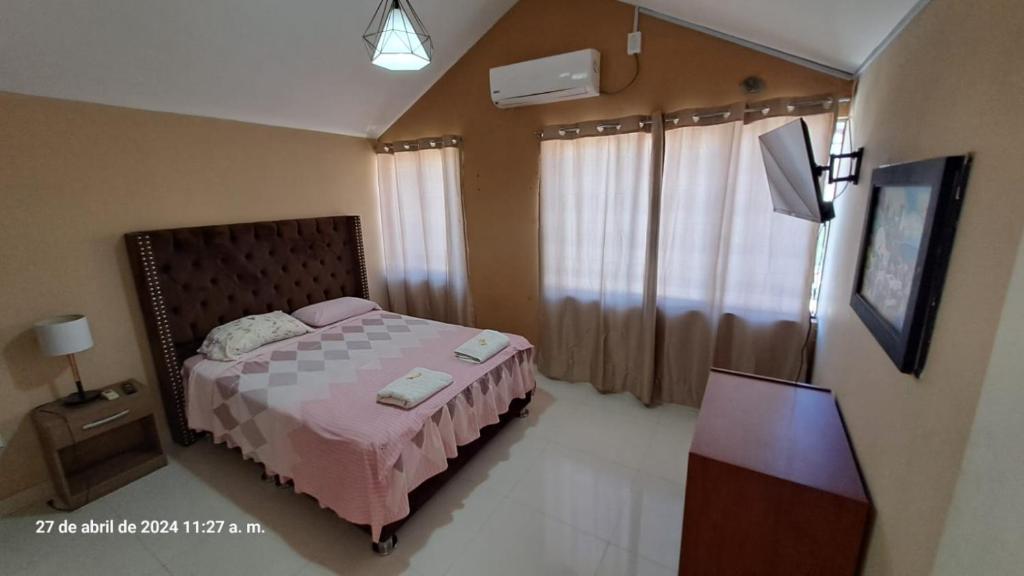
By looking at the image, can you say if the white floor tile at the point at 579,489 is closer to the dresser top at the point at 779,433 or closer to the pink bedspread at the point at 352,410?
the pink bedspread at the point at 352,410

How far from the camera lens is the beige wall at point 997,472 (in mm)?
555

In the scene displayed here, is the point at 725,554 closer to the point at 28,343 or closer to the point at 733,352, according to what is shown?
the point at 733,352

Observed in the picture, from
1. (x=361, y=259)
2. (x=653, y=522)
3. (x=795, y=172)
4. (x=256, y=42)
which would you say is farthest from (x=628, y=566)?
(x=256, y=42)

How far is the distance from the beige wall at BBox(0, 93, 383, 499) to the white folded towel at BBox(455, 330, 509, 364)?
197 centimetres

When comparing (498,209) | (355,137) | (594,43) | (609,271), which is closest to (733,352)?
(609,271)

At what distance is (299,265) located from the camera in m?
3.27

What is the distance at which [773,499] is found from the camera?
4.09ft

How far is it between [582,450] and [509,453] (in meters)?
0.46

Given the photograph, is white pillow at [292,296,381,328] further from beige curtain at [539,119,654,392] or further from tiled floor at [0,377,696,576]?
beige curtain at [539,119,654,392]

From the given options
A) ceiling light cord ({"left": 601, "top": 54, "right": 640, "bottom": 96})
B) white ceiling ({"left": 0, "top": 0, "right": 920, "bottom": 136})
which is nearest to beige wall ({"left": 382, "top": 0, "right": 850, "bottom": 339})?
ceiling light cord ({"left": 601, "top": 54, "right": 640, "bottom": 96})

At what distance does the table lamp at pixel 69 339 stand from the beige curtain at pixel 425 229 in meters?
2.24

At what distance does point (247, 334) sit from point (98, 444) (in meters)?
0.97

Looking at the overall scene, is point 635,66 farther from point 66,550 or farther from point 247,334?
point 66,550

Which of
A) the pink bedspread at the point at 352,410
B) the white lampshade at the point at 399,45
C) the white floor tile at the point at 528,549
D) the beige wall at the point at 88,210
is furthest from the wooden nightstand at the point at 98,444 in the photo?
the white lampshade at the point at 399,45
